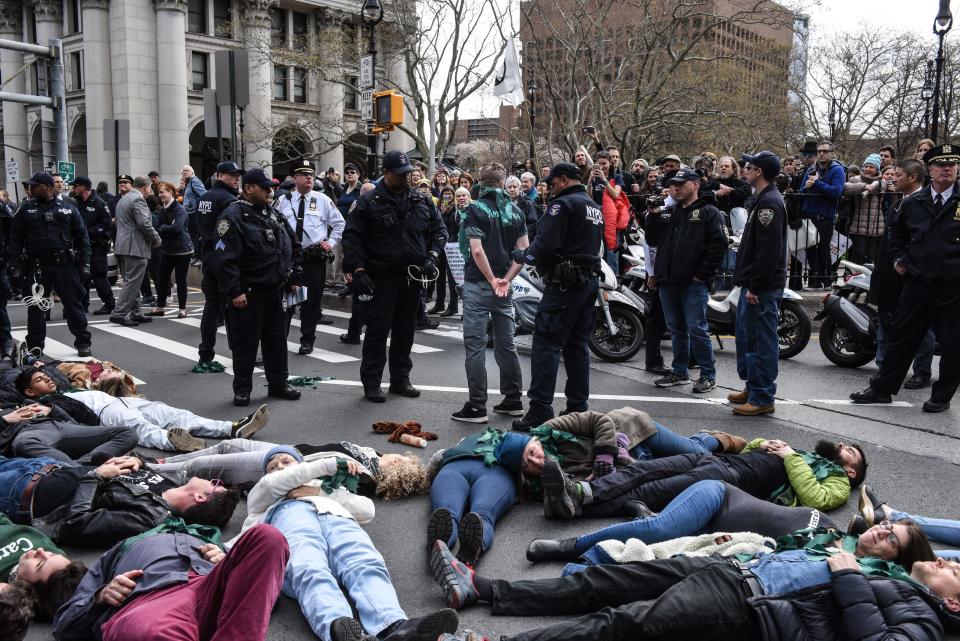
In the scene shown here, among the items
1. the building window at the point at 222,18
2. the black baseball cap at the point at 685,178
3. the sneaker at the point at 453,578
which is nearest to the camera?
the sneaker at the point at 453,578

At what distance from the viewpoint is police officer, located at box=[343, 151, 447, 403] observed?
8117 mm

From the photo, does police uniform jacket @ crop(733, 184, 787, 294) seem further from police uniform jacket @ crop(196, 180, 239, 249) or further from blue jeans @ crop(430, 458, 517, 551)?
police uniform jacket @ crop(196, 180, 239, 249)

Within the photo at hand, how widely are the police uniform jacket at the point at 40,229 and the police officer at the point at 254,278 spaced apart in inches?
142

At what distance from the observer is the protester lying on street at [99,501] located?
15.4ft

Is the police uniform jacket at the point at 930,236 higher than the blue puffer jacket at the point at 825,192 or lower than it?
lower

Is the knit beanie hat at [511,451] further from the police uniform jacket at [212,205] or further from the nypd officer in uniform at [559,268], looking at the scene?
the police uniform jacket at [212,205]

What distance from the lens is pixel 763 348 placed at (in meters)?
7.52

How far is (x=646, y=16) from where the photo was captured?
2620cm

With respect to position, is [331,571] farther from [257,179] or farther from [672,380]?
[672,380]

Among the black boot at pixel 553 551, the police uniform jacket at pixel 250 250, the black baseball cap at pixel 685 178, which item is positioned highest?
the black baseball cap at pixel 685 178

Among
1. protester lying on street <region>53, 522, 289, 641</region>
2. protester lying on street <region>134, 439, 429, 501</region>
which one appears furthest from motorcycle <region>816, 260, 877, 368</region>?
protester lying on street <region>53, 522, 289, 641</region>

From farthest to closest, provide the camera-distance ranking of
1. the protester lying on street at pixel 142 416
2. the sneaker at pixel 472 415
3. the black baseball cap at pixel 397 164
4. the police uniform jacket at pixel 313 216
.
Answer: the police uniform jacket at pixel 313 216 → the black baseball cap at pixel 397 164 → the sneaker at pixel 472 415 → the protester lying on street at pixel 142 416

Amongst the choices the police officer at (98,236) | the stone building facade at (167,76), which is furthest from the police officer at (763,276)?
the stone building facade at (167,76)

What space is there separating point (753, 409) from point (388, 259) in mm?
3695
